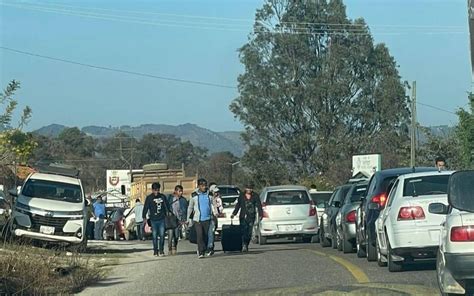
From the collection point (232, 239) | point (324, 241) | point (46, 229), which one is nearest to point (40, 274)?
point (232, 239)

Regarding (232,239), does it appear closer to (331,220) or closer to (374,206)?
(331,220)

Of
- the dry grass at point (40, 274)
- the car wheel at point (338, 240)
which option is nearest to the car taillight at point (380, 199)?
the car wheel at point (338, 240)

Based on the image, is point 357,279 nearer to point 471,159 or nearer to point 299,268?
point 299,268

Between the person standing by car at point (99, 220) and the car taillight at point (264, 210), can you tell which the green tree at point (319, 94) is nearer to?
the person standing by car at point (99, 220)

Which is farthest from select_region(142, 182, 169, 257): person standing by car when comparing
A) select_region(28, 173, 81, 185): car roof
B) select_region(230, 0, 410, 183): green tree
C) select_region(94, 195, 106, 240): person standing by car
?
select_region(230, 0, 410, 183): green tree

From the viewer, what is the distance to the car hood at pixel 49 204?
22344 mm

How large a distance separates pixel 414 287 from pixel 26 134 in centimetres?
1309

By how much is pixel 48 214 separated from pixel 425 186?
10.8 metres

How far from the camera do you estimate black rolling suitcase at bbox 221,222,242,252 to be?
70.0ft

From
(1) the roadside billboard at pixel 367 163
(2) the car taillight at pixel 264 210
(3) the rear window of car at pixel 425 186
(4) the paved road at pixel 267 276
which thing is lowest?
(4) the paved road at pixel 267 276

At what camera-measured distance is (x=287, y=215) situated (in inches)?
1008

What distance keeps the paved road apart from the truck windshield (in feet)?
13.5

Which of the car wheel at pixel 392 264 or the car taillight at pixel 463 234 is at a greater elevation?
the car taillight at pixel 463 234

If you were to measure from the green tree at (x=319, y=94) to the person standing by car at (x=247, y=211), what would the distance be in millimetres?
32320
